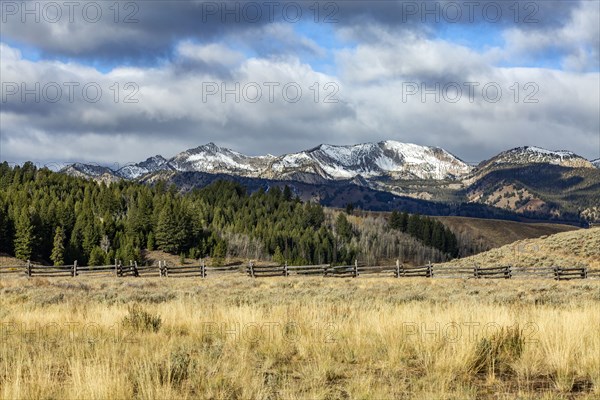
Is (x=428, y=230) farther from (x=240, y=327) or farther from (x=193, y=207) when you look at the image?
(x=240, y=327)

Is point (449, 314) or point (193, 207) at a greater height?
point (193, 207)

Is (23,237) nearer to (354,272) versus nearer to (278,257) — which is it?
(278,257)

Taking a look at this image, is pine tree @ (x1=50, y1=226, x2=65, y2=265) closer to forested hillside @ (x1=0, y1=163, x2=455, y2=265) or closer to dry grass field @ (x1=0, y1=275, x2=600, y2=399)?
forested hillside @ (x1=0, y1=163, x2=455, y2=265)

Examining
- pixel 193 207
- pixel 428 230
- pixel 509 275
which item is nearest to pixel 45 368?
pixel 509 275

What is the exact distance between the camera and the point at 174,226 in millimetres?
109312

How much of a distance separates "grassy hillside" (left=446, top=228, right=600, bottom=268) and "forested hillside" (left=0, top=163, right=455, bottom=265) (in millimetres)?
56608

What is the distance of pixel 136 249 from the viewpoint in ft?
330

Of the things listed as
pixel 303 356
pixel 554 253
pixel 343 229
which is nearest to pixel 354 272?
pixel 554 253

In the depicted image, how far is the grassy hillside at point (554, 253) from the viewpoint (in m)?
55.2

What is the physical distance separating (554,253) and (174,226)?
7562 centimetres

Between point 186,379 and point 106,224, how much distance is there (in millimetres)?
106917

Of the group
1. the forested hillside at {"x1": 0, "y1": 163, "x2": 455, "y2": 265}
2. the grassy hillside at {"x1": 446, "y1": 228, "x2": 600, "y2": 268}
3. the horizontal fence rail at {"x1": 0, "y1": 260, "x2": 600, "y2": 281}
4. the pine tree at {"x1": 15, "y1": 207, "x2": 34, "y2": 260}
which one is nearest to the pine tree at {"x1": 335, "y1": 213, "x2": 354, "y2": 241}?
the forested hillside at {"x1": 0, "y1": 163, "x2": 455, "y2": 265}

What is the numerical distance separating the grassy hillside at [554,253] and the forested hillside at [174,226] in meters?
56.6

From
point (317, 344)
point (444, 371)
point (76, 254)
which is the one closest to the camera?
point (444, 371)
